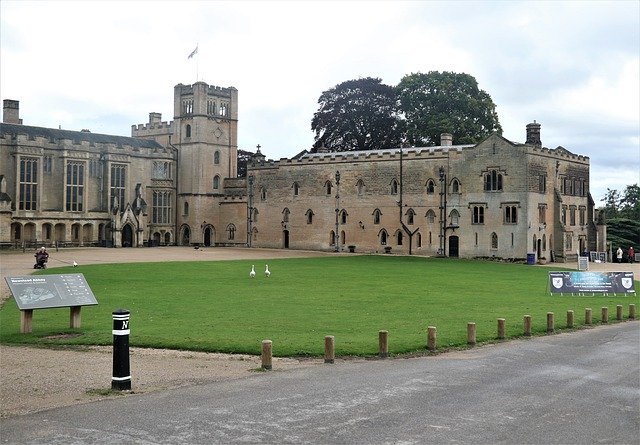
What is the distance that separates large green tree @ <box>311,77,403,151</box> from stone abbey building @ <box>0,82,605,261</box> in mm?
10673

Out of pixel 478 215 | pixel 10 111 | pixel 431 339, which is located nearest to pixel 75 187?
pixel 10 111

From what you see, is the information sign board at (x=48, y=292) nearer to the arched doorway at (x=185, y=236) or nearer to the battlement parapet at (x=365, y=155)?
the battlement parapet at (x=365, y=155)

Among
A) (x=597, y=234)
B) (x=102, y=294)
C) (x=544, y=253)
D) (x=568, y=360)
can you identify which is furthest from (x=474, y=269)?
(x=568, y=360)

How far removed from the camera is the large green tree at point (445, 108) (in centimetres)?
7494

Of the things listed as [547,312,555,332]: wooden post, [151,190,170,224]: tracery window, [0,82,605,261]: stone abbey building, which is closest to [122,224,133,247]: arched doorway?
[0,82,605,261]: stone abbey building

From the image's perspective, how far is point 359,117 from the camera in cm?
8188

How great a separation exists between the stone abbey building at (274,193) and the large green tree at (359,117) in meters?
10.7

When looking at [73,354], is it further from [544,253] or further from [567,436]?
[544,253]

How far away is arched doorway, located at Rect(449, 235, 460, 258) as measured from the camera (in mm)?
61969

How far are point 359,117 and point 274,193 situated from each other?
1510cm

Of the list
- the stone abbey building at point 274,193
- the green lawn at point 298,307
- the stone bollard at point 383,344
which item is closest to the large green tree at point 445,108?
the stone abbey building at point 274,193

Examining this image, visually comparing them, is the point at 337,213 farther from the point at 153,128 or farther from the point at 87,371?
the point at 87,371

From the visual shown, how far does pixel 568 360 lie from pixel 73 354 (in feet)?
36.8

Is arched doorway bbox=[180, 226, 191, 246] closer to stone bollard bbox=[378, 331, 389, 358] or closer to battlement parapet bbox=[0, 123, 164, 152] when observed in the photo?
battlement parapet bbox=[0, 123, 164, 152]
